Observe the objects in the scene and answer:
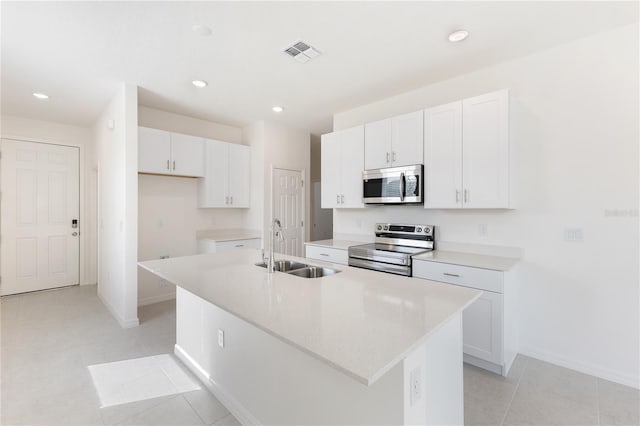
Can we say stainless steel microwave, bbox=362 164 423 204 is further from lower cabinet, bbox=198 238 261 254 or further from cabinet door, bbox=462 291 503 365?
lower cabinet, bbox=198 238 261 254

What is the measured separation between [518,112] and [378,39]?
145 centimetres

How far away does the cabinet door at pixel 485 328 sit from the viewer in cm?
228

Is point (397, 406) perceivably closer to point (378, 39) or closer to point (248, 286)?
point (248, 286)

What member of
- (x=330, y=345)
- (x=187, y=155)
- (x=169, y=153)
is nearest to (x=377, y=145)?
(x=187, y=155)

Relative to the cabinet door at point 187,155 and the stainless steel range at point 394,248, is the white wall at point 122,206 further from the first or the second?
the stainless steel range at point 394,248

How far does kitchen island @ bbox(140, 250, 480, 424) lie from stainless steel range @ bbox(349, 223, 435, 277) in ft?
3.20

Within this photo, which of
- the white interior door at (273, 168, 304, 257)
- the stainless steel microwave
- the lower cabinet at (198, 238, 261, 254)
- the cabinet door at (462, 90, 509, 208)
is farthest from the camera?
the white interior door at (273, 168, 304, 257)

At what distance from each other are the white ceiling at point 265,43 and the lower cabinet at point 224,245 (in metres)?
1.95

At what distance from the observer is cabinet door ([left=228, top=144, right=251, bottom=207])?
461 centimetres

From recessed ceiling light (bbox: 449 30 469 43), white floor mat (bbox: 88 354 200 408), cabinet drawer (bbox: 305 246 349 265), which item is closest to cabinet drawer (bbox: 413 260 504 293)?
cabinet drawer (bbox: 305 246 349 265)

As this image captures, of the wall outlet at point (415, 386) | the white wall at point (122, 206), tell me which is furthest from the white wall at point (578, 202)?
the white wall at point (122, 206)

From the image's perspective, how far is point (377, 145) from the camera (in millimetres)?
3400

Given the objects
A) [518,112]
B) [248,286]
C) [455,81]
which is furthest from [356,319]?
[455,81]

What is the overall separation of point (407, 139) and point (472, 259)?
1.38 meters
